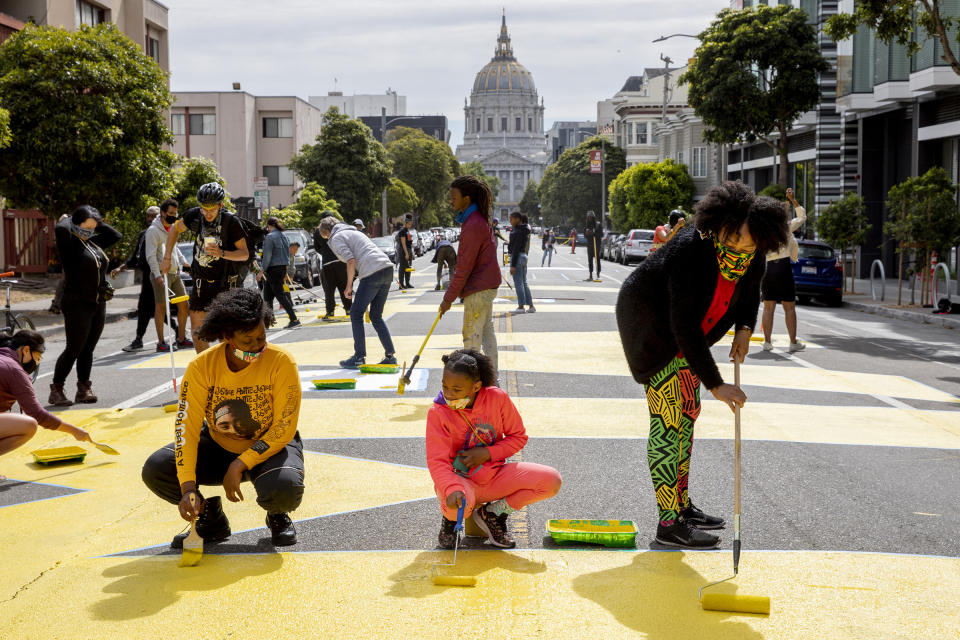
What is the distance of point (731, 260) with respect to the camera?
4.86 m

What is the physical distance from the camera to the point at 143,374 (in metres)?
12.0

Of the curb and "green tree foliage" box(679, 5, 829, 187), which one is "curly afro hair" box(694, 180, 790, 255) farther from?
"green tree foliage" box(679, 5, 829, 187)

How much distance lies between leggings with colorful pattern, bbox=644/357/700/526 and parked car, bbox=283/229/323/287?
24379mm

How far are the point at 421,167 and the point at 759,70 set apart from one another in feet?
168

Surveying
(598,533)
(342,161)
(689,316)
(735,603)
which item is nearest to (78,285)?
(598,533)

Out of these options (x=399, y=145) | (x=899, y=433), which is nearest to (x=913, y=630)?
(x=899, y=433)

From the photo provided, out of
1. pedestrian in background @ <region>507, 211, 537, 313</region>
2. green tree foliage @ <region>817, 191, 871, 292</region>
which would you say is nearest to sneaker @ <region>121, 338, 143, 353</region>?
pedestrian in background @ <region>507, 211, 537, 313</region>

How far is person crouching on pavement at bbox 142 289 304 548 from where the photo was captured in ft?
16.4

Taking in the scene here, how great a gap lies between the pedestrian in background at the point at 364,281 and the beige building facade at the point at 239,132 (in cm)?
5490

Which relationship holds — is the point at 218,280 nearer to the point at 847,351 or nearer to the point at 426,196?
the point at 847,351

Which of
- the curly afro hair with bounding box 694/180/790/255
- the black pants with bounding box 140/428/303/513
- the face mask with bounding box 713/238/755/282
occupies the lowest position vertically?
the black pants with bounding box 140/428/303/513

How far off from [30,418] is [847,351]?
450 inches

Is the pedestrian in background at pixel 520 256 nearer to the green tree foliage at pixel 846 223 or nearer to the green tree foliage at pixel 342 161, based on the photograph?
the green tree foliage at pixel 846 223

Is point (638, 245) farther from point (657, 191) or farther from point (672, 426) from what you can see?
point (672, 426)
